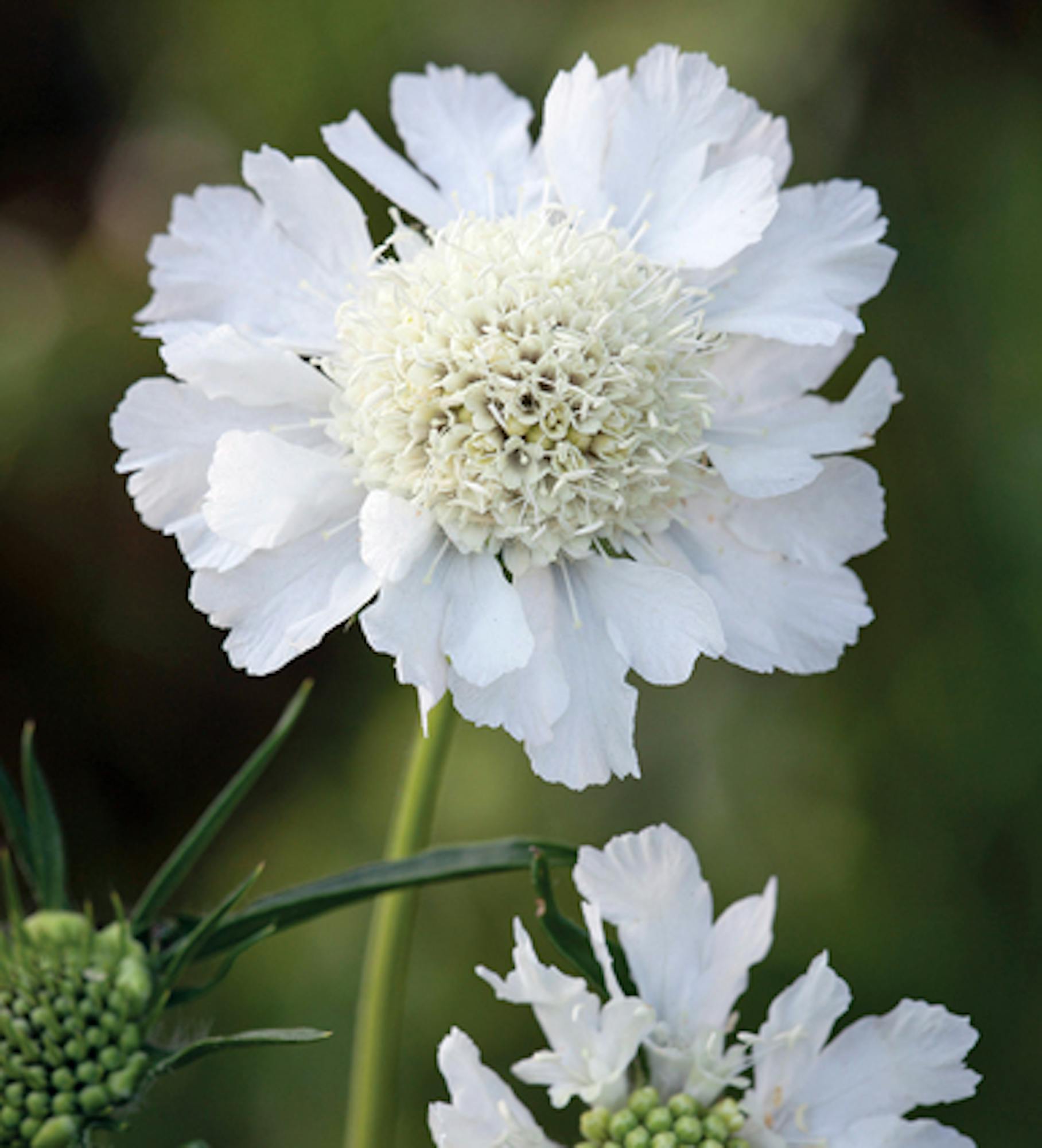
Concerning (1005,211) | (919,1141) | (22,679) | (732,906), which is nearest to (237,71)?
(22,679)

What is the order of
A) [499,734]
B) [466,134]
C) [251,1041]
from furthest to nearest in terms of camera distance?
[499,734] < [466,134] < [251,1041]

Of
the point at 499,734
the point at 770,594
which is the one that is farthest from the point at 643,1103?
the point at 499,734

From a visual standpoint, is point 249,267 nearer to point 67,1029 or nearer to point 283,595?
point 283,595

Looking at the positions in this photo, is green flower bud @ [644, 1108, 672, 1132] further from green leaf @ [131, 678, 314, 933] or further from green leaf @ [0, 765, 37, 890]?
green leaf @ [0, 765, 37, 890]

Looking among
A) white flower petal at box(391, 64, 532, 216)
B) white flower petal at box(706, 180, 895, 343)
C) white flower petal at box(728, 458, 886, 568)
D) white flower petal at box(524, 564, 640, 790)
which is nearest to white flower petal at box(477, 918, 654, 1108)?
white flower petal at box(524, 564, 640, 790)

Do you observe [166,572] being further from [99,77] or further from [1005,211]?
[1005,211]

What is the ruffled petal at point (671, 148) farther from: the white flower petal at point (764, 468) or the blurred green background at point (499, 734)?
the blurred green background at point (499, 734)

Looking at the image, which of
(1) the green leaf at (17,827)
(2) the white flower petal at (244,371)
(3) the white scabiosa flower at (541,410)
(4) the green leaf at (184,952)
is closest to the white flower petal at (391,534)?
(3) the white scabiosa flower at (541,410)
